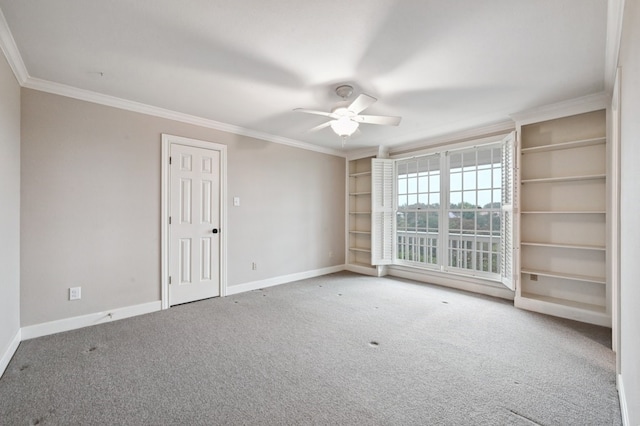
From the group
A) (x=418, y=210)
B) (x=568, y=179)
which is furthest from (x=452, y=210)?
(x=568, y=179)

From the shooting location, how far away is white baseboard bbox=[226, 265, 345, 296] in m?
4.19

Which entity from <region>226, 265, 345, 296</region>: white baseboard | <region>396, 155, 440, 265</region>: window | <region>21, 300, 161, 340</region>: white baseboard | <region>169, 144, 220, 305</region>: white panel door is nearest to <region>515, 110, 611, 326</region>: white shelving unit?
<region>396, 155, 440, 265</region>: window

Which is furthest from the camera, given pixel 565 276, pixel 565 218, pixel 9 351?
pixel 565 218

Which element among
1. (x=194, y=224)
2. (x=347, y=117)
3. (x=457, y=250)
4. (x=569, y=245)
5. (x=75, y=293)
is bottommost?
(x=75, y=293)

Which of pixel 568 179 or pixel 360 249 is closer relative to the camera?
pixel 568 179

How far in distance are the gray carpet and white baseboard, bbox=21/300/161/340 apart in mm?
115

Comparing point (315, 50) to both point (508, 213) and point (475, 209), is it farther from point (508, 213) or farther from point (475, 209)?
point (475, 209)

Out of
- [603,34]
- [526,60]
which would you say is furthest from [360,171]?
[603,34]

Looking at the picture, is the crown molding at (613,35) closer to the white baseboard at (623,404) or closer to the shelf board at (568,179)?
the shelf board at (568,179)

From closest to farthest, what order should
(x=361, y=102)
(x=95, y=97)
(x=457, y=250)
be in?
(x=361, y=102)
(x=95, y=97)
(x=457, y=250)

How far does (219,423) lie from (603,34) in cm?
357

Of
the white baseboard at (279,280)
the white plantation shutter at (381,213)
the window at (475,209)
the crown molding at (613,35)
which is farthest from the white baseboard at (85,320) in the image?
the crown molding at (613,35)

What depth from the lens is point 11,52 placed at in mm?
2174

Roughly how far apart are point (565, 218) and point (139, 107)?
5.21 metres
